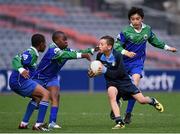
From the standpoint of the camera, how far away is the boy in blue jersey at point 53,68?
12.8 metres

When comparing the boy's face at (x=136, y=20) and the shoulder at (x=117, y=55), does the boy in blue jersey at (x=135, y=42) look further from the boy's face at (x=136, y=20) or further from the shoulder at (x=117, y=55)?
the shoulder at (x=117, y=55)

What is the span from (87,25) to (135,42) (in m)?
19.9

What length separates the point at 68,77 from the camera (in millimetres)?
28438

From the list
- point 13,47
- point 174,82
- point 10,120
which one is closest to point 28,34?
point 13,47

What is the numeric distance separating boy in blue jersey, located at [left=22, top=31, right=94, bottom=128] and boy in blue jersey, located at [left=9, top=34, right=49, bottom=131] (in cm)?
19

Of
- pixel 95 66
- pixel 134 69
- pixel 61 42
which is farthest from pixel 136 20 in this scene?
pixel 95 66

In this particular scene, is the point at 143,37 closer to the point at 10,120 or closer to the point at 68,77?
the point at 10,120

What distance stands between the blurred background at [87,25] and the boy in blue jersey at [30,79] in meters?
15.8

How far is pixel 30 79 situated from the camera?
12953mm

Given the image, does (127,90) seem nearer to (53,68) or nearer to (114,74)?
(114,74)

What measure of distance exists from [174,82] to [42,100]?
17583mm

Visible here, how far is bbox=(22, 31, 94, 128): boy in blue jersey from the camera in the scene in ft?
41.9

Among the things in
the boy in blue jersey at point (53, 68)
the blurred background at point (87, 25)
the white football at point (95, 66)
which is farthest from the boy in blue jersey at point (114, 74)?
the blurred background at point (87, 25)

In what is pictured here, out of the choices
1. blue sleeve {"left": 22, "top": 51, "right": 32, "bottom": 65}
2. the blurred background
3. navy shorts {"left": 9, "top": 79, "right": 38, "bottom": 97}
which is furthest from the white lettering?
blue sleeve {"left": 22, "top": 51, "right": 32, "bottom": 65}
